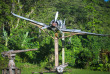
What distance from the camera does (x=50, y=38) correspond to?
64.7ft

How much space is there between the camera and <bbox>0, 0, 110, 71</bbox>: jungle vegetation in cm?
1784

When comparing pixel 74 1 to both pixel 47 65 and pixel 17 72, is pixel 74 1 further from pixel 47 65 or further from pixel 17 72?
pixel 17 72

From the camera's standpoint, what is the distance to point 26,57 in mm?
20453

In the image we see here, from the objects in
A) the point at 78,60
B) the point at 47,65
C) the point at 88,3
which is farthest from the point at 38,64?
the point at 88,3

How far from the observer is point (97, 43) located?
18359 mm

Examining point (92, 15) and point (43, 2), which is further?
point (92, 15)

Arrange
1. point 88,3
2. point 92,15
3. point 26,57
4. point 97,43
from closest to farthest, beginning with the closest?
→ point 97,43, point 26,57, point 92,15, point 88,3

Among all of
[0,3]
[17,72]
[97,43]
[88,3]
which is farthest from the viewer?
[88,3]

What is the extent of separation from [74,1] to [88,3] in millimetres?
2854

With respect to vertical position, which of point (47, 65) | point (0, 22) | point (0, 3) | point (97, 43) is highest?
point (0, 3)

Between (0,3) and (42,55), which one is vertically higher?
(0,3)

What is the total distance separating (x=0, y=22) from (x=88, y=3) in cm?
1386

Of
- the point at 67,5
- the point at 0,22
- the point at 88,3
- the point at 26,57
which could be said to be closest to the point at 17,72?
the point at 26,57

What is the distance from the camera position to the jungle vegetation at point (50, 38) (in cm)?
1784
